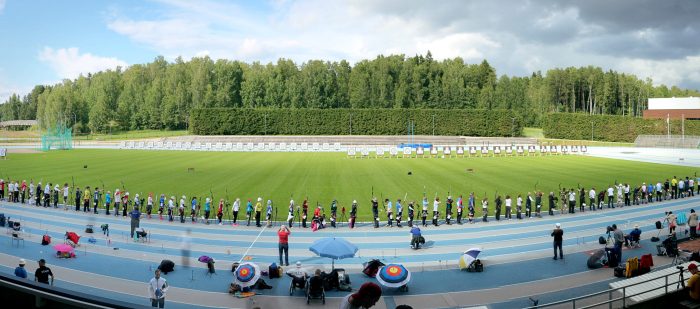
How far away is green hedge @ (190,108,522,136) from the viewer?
10656 cm

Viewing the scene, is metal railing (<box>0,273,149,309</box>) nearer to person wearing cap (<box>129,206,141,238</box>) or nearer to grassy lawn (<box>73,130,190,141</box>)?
person wearing cap (<box>129,206,141,238</box>)

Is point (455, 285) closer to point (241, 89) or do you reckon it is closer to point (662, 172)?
point (662, 172)

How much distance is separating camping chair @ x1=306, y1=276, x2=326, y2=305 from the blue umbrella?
1799 mm

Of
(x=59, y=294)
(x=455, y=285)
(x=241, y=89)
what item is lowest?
(x=455, y=285)

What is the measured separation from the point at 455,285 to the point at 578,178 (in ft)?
103

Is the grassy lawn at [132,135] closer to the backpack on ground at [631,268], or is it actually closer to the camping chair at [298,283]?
the camping chair at [298,283]

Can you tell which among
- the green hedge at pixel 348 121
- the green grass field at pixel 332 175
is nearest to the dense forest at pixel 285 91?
the green hedge at pixel 348 121

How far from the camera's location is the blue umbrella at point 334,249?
1677 cm

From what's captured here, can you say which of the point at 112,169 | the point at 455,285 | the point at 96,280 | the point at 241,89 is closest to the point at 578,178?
the point at 455,285

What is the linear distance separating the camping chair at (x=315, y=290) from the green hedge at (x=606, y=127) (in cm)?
10351

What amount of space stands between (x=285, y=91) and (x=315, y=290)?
11178 cm

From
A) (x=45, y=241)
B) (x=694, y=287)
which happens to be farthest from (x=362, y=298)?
(x=45, y=241)

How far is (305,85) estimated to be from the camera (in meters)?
124

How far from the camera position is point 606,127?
105 m
